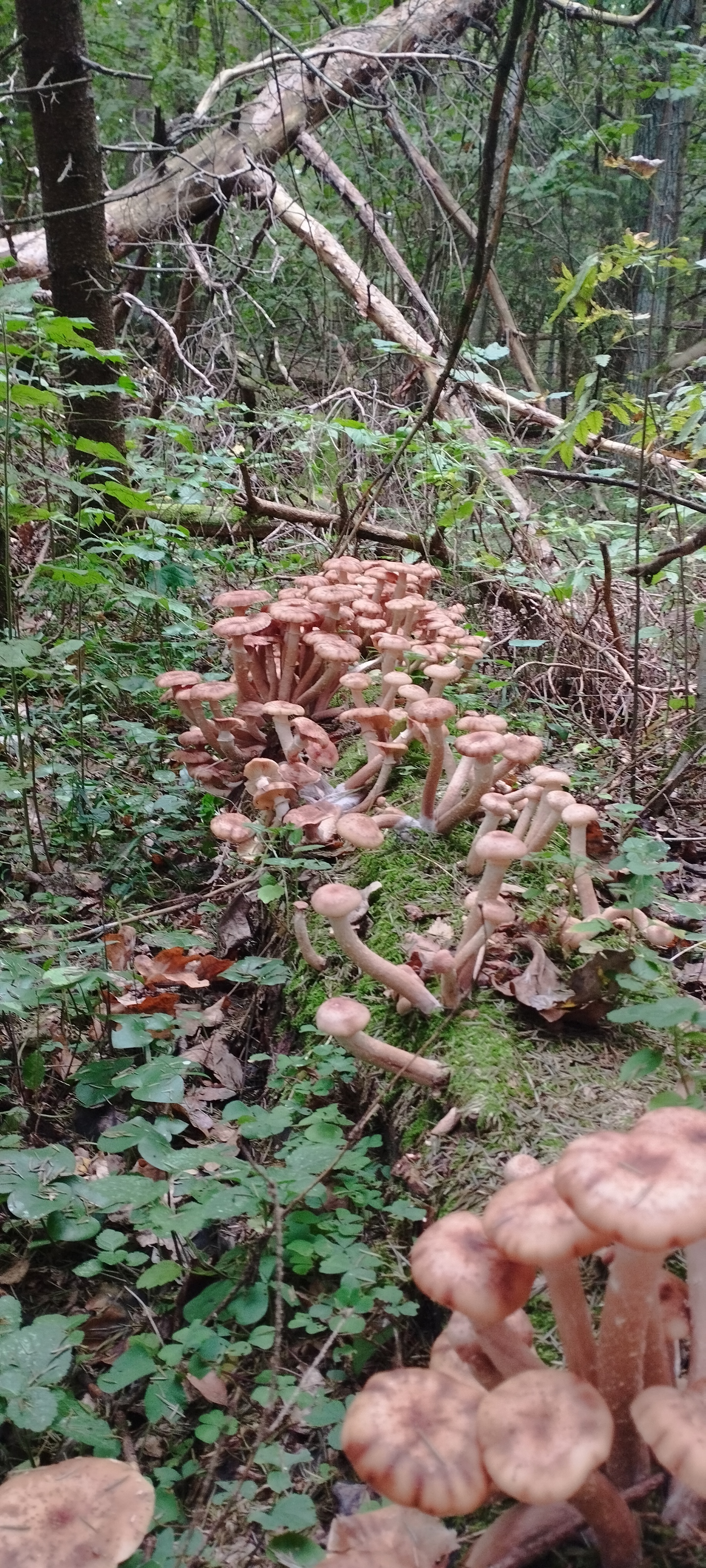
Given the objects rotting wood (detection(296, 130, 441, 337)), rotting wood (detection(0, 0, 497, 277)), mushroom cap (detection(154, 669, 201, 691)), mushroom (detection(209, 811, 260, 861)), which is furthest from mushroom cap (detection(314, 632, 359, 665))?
rotting wood (detection(0, 0, 497, 277))

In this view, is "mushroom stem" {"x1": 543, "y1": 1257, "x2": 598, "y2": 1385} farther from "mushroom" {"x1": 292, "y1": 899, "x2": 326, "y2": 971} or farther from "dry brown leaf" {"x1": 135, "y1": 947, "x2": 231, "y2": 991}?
"dry brown leaf" {"x1": 135, "y1": 947, "x2": 231, "y2": 991}

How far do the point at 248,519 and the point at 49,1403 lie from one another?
5.83 meters

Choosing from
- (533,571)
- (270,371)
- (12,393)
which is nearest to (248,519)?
(533,571)

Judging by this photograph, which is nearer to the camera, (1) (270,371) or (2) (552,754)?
(2) (552,754)

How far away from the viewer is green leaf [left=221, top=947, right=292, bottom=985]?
120 inches

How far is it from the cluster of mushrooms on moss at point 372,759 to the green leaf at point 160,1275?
0.65 metres

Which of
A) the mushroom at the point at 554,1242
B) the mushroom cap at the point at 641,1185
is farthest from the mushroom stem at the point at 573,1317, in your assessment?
the mushroom cap at the point at 641,1185

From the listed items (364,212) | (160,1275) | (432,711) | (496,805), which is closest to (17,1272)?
(160,1275)

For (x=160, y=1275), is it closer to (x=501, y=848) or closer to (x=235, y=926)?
(x=501, y=848)

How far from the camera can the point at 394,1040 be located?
271 cm

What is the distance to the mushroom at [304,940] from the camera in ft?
10.4

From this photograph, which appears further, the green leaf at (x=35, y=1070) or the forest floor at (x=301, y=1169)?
the green leaf at (x=35, y=1070)

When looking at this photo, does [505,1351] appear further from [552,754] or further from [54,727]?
[54,727]

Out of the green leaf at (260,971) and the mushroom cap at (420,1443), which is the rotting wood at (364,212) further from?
the mushroom cap at (420,1443)
